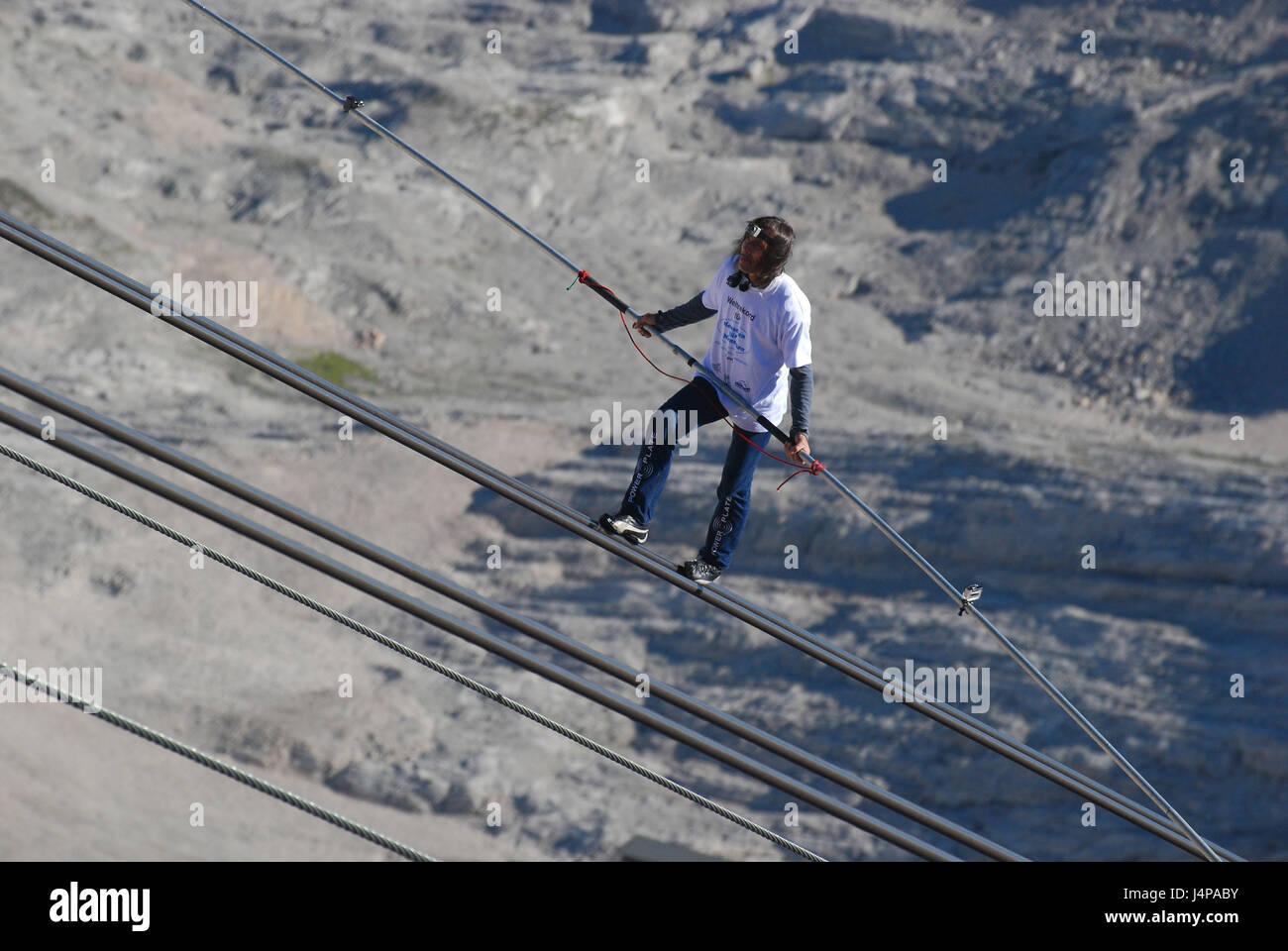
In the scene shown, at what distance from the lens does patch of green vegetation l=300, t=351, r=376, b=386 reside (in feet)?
112

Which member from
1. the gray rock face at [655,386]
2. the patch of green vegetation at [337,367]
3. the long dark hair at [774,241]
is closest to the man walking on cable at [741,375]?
the long dark hair at [774,241]

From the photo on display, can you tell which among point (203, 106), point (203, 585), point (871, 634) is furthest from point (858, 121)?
point (203, 585)

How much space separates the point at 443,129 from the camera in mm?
43375

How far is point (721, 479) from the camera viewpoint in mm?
9203

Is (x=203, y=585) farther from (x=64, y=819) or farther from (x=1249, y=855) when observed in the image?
(x=1249, y=855)

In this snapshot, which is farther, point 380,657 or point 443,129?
point 443,129

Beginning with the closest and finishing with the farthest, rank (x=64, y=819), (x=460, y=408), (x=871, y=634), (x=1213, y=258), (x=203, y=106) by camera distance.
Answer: (x=64, y=819) → (x=871, y=634) → (x=460, y=408) → (x=1213, y=258) → (x=203, y=106)

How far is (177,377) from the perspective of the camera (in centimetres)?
3222

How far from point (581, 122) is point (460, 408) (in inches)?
627

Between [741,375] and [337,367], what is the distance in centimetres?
2727

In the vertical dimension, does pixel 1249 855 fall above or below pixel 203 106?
below

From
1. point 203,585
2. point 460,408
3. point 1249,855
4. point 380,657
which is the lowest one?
point 1249,855

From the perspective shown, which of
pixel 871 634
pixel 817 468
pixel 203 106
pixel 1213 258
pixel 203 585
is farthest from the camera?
pixel 203 106

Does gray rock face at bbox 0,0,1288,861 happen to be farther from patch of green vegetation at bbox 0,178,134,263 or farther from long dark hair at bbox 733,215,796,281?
long dark hair at bbox 733,215,796,281
